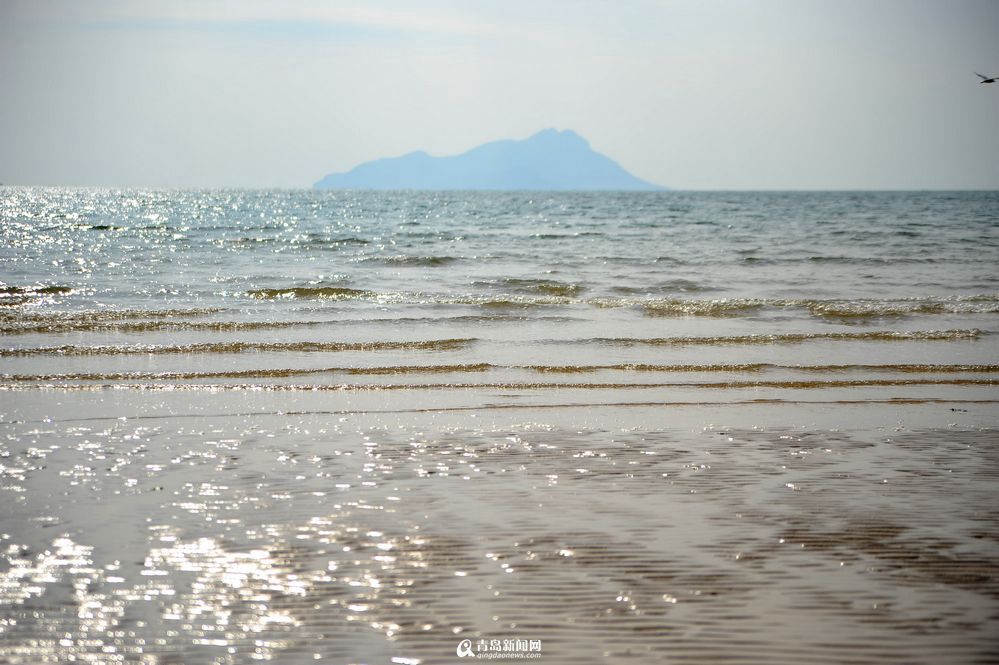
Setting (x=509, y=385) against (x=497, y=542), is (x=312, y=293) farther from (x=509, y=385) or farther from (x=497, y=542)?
(x=497, y=542)

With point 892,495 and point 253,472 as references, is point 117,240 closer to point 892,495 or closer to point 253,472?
point 253,472

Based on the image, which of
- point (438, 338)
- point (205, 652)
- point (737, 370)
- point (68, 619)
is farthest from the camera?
point (438, 338)

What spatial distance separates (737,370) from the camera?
12.0m

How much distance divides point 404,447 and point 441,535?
231cm

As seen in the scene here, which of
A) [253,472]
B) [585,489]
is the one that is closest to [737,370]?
[585,489]

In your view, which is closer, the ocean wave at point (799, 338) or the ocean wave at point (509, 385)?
the ocean wave at point (509, 385)

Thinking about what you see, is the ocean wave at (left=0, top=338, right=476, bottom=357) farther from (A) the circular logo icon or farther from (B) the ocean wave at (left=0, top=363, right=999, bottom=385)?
(A) the circular logo icon

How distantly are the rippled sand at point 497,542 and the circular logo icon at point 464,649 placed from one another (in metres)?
0.08

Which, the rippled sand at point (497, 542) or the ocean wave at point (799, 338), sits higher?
the ocean wave at point (799, 338)

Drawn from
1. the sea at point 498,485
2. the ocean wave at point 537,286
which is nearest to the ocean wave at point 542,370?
the sea at point 498,485

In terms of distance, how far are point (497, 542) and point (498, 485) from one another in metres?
1.20

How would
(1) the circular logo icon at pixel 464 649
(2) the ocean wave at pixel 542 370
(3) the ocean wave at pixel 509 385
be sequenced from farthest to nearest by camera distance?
(2) the ocean wave at pixel 542 370 → (3) the ocean wave at pixel 509 385 → (1) the circular logo icon at pixel 464 649

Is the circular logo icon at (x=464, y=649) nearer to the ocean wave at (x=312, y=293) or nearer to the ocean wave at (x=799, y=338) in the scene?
the ocean wave at (x=799, y=338)

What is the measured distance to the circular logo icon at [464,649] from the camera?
4160mm
